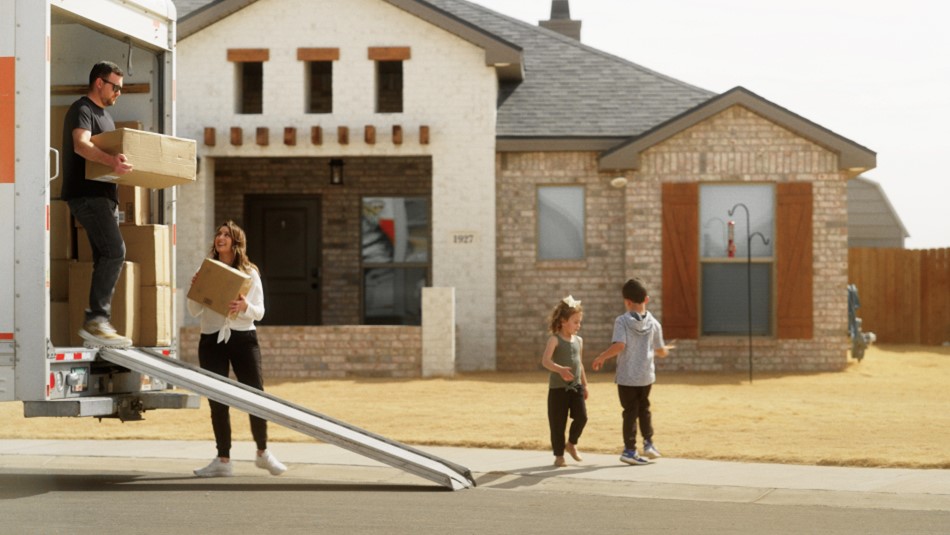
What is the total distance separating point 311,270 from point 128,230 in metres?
13.9

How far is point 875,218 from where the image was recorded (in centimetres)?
4931

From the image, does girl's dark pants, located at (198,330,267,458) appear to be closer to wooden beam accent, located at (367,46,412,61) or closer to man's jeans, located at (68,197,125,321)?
man's jeans, located at (68,197,125,321)

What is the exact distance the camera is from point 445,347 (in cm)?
2112

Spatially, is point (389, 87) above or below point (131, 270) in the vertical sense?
above

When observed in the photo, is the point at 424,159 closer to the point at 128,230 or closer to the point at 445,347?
the point at 445,347

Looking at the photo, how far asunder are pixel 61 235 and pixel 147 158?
1.19 metres

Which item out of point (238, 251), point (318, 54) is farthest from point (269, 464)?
point (318, 54)

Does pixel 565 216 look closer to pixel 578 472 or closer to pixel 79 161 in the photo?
pixel 578 472

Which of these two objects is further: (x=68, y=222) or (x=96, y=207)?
(x=68, y=222)

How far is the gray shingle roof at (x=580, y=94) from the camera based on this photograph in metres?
23.0

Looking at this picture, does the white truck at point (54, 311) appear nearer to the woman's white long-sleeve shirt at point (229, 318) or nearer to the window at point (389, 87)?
the woman's white long-sleeve shirt at point (229, 318)

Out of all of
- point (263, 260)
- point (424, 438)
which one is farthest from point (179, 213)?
point (424, 438)

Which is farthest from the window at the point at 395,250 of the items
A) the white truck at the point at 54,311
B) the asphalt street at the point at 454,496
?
the white truck at the point at 54,311

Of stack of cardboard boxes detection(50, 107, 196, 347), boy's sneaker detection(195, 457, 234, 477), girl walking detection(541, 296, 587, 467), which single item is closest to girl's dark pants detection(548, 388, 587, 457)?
girl walking detection(541, 296, 587, 467)
